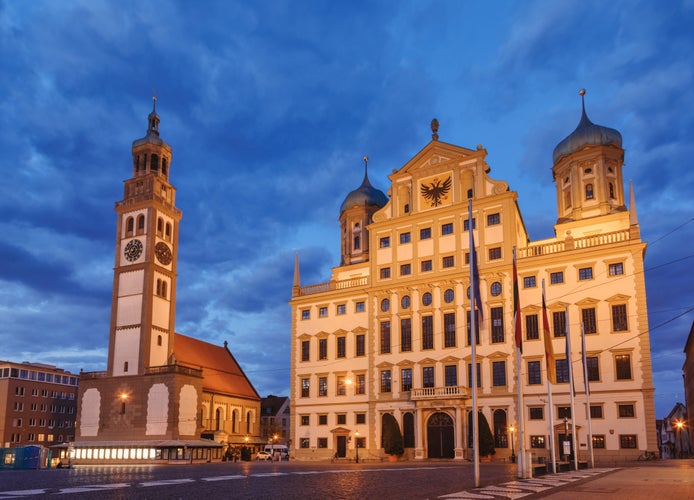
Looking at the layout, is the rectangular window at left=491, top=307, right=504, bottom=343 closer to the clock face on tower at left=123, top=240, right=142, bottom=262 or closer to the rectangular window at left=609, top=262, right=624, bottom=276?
the rectangular window at left=609, top=262, right=624, bottom=276

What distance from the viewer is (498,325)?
194 feet

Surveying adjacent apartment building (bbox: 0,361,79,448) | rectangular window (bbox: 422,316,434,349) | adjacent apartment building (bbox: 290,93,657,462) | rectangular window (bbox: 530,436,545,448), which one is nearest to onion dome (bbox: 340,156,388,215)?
adjacent apartment building (bbox: 290,93,657,462)

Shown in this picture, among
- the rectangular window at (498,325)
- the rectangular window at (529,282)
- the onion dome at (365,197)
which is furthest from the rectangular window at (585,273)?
the onion dome at (365,197)

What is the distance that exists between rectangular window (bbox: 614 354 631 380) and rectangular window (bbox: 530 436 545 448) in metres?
7.80

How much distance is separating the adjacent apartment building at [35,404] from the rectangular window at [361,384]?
61196 millimetres

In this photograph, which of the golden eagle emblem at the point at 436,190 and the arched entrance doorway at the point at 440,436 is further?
the golden eagle emblem at the point at 436,190

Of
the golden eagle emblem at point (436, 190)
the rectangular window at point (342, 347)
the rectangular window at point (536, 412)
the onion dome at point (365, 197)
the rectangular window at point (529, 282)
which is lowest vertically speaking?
the rectangular window at point (536, 412)

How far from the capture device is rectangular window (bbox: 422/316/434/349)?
6221cm

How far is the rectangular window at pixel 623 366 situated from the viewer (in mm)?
53000

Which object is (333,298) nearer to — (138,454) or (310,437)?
(310,437)

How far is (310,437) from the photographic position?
67.1m

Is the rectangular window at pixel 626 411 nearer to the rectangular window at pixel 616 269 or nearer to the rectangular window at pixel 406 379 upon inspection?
the rectangular window at pixel 616 269

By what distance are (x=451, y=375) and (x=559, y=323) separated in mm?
10662

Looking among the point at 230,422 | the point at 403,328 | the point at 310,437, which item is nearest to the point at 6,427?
the point at 230,422
